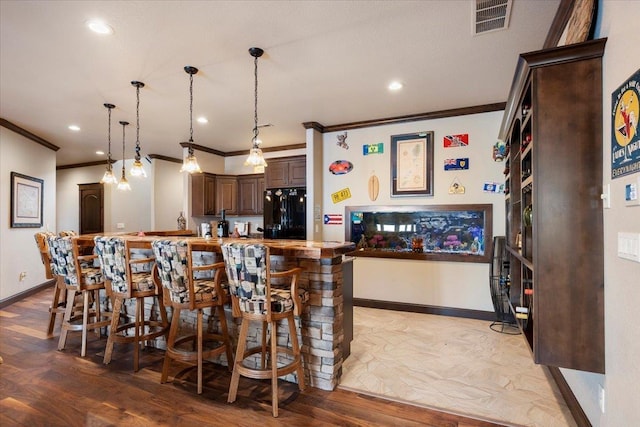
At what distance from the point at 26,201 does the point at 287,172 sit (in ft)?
13.8

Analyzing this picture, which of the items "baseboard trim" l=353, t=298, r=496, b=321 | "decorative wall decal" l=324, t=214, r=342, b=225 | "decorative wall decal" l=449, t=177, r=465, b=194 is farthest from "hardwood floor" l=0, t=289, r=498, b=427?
"decorative wall decal" l=449, t=177, r=465, b=194

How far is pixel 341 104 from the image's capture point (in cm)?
404

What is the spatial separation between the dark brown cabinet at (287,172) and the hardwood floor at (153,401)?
3.07 metres

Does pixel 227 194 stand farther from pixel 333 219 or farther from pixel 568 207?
pixel 568 207

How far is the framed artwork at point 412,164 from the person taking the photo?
4391mm

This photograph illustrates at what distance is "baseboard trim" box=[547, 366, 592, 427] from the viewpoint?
198 cm

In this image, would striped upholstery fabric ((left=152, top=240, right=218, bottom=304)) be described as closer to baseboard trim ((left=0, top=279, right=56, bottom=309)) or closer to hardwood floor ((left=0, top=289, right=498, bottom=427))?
hardwood floor ((left=0, top=289, right=498, bottom=427))

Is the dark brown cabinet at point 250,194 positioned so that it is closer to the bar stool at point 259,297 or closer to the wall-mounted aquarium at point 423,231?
the wall-mounted aquarium at point 423,231

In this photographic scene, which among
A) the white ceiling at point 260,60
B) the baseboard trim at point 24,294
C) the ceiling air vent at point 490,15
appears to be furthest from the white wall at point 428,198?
the baseboard trim at point 24,294

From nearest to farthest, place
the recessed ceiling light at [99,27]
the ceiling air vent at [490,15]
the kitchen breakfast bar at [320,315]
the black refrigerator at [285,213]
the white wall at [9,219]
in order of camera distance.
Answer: the ceiling air vent at [490,15] → the recessed ceiling light at [99,27] → the kitchen breakfast bar at [320,315] → the white wall at [9,219] → the black refrigerator at [285,213]

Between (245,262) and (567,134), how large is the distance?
1.94m

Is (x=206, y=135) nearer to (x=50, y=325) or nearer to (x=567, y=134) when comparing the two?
(x=50, y=325)

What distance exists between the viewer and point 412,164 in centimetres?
448

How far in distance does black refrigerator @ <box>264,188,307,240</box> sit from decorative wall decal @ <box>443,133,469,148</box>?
211 cm
